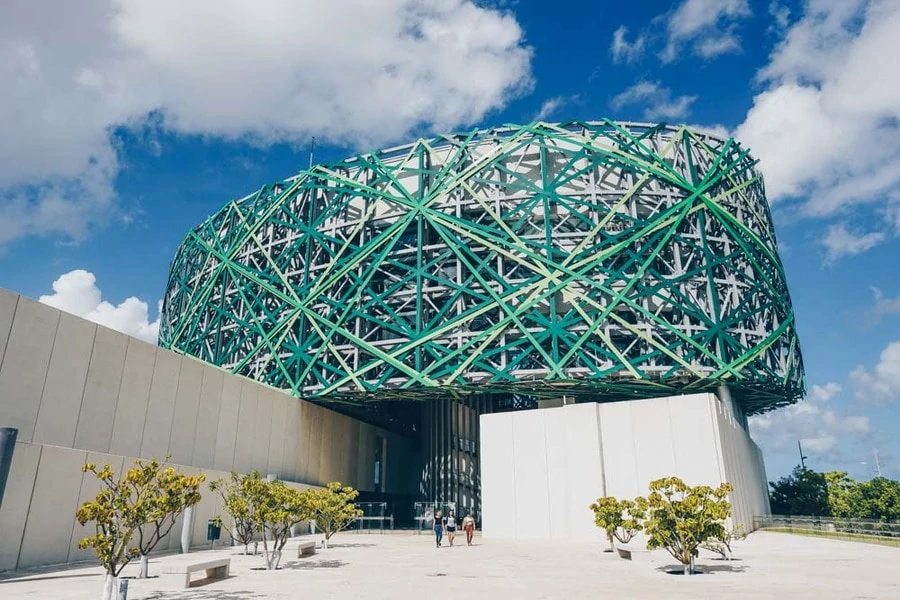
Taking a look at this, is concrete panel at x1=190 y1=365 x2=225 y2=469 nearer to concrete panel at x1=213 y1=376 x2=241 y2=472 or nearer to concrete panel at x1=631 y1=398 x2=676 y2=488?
concrete panel at x1=213 y1=376 x2=241 y2=472

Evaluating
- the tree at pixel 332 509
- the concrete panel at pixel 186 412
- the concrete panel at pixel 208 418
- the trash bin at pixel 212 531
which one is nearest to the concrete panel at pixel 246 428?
the concrete panel at pixel 208 418

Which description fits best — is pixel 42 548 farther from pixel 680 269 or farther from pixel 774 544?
pixel 680 269

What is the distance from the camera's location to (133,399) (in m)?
21.5

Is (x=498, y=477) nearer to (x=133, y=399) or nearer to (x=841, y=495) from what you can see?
(x=133, y=399)

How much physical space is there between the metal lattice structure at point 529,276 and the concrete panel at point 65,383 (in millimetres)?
14841

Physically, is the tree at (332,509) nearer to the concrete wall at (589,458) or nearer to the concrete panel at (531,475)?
the concrete wall at (589,458)

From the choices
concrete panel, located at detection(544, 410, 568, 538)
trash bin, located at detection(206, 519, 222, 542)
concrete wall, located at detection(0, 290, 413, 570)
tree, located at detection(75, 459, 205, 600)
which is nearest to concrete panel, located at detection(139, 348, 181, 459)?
concrete wall, located at detection(0, 290, 413, 570)

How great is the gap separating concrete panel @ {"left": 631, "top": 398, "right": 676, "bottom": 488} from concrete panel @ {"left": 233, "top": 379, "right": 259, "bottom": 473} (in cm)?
1733

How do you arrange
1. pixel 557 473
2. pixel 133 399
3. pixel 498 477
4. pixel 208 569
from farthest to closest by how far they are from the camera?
pixel 498 477 < pixel 557 473 < pixel 133 399 < pixel 208 569

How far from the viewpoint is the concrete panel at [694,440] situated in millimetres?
24562

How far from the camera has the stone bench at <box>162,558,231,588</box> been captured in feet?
35.9

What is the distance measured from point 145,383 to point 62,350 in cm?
385

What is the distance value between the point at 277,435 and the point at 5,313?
1574 centimetres

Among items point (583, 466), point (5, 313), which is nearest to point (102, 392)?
point (5, 313)
